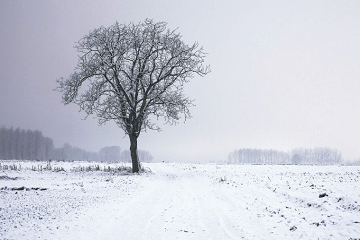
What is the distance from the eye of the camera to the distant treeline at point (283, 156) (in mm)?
150375

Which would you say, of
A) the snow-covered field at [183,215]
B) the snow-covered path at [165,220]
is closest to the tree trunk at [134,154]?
the snow-covered field at [183,215]

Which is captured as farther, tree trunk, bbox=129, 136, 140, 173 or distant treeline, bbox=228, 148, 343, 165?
distant treeline, bbox=228, 148, 343, 165

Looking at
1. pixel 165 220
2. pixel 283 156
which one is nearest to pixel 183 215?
pixel 165 220

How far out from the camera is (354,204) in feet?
23.1

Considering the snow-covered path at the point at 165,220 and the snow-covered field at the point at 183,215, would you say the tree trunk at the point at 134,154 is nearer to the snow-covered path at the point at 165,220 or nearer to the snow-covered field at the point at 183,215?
the snow-covered field at the point at 183,215

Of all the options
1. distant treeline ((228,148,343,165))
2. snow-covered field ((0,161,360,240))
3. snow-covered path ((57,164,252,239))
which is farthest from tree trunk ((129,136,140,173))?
distant treeline ((228,148,343,165))

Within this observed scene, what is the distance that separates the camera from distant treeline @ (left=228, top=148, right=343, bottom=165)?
150375mm

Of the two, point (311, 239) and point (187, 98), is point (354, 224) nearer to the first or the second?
point (311, 239)

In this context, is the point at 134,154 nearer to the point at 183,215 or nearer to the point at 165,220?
the point at 183,215

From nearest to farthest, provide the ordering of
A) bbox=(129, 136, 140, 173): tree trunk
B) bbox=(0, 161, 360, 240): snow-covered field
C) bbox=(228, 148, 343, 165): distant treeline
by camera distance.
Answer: bbox=(0, 161, 360, 240): snow-covered field → bbox=(129, 136, 140, 173): tree trunk → bbox=(228, 148, 343, 165): distant treeline

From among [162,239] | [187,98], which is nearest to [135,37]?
[187,98]

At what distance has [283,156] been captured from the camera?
173375 millimetres

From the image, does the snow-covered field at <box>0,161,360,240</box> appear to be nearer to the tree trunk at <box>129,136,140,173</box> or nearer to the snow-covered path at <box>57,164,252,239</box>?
the snow-covered path at <box>57,164,252,239</box>

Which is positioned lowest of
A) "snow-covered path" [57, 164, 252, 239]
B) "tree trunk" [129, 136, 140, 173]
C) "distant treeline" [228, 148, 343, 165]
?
"distant treeline" [228, 148, 343, 165]
